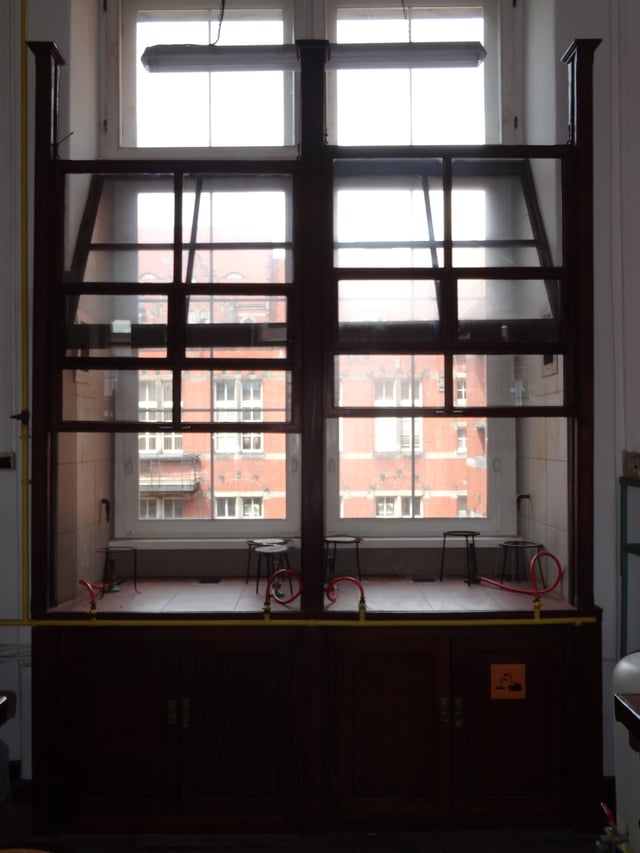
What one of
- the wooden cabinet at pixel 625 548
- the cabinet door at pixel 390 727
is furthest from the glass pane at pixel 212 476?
the wooden cabinet at pixel 625 548

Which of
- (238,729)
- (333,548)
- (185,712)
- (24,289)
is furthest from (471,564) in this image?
(24,289)

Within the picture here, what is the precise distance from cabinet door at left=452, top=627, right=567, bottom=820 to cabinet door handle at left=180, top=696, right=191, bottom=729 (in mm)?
1160

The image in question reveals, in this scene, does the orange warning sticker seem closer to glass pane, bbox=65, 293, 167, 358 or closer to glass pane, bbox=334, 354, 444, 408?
glass pane, bbox=334, 354, 444, 408

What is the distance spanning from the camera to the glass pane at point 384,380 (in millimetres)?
3834

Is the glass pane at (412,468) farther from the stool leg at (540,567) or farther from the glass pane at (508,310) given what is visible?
the glass pane at (508,310)

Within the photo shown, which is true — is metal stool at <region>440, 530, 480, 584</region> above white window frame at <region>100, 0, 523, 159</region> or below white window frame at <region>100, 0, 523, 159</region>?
below

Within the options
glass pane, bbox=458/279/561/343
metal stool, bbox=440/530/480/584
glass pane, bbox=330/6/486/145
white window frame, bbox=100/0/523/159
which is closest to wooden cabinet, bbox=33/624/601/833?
metal stool, bbox=440/530/480/584

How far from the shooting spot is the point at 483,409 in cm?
329

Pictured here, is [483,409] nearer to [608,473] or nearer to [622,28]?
[608,473]

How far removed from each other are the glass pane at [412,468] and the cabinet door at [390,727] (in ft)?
3.52

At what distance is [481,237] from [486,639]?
6.35 feet

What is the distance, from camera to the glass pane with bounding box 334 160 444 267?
367cm

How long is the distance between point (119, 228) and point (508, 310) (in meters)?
2.08

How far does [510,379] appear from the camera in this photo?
136 inches
